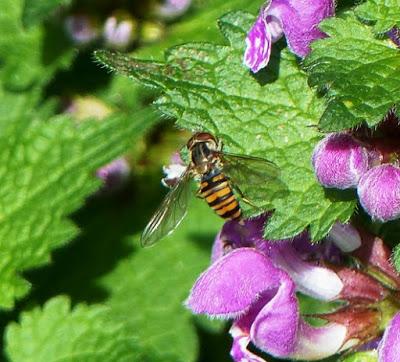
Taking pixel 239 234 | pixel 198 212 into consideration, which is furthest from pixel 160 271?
pixel 239 234

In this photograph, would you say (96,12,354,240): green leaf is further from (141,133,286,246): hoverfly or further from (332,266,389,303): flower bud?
(332,266,389,303): flower bud

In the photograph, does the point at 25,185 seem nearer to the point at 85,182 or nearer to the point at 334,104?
the point at 85,182

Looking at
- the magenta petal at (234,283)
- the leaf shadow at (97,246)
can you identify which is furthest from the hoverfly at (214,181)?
the leaf shadow at (97,246)

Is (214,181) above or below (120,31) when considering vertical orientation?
below

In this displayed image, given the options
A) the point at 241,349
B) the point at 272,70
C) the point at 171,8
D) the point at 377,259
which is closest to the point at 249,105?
the point at 272,70

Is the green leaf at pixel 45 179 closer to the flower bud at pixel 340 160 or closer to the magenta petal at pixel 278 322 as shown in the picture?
the magenta petal at pixel 278 322

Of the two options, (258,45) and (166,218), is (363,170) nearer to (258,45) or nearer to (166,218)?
(258,45)

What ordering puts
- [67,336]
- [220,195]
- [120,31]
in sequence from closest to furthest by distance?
[220,195] → [67,336] → [120,31]
